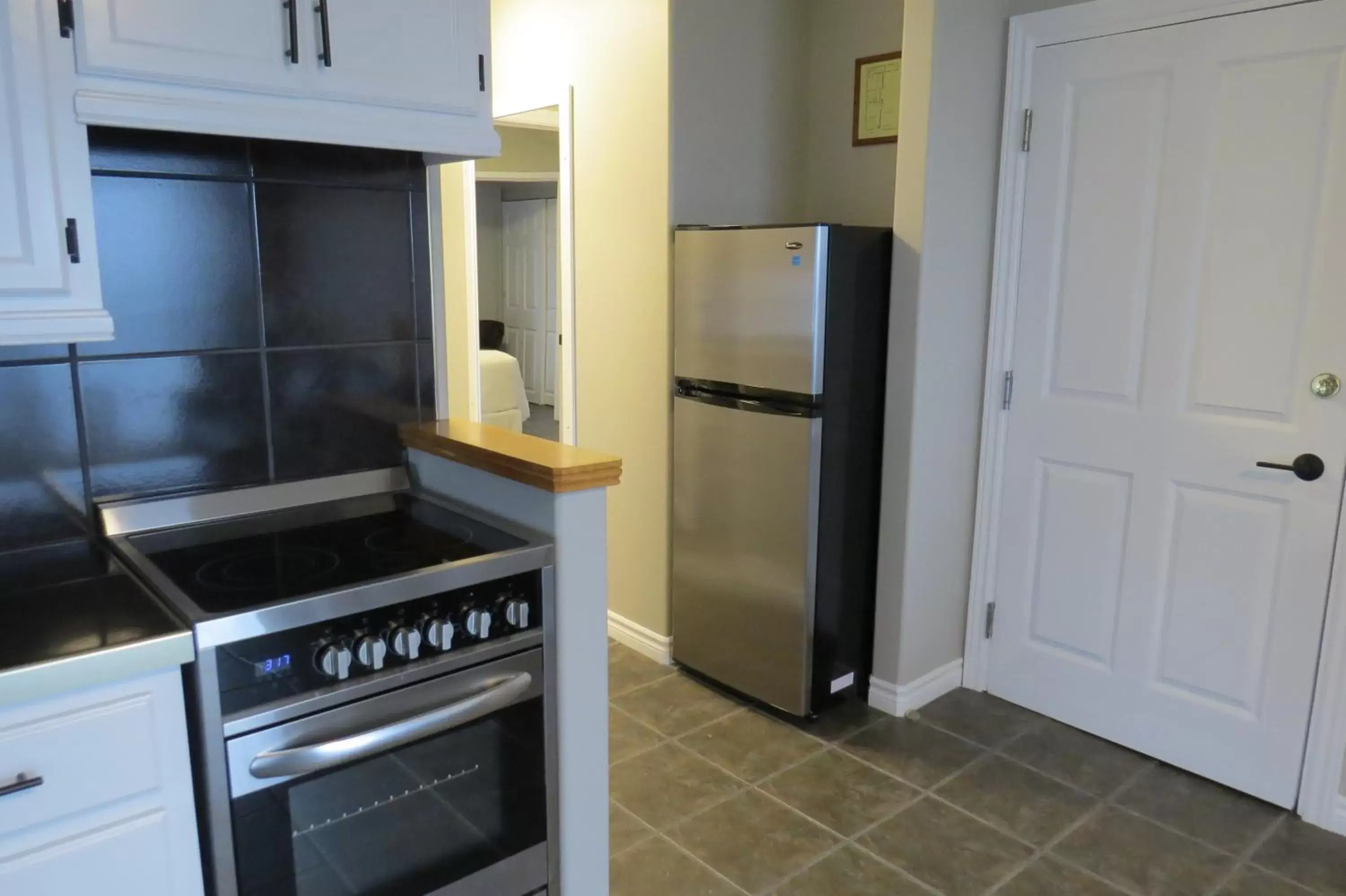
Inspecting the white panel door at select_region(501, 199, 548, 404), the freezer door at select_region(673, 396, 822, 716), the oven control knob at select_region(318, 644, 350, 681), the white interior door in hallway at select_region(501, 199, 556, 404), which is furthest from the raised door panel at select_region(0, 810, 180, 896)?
the white panel door at select_region(501, 199, 548, 404)

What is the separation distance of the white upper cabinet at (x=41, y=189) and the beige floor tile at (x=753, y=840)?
178 centimetres

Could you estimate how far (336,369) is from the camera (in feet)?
6.63

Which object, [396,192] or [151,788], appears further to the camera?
[396,192]

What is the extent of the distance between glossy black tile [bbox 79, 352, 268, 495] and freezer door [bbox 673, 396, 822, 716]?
1.46 meters

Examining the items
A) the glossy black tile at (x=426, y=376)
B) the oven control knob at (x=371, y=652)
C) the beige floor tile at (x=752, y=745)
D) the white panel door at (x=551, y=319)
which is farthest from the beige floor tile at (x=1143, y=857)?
the white panel door at (x=551, y=319)

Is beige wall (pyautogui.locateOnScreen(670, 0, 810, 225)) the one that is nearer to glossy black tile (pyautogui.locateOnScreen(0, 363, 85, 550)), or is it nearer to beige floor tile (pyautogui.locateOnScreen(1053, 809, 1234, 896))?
glossy black tile (pyautogui.locateOnScreen(0, 363, 85, 550))

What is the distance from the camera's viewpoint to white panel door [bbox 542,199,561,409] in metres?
8.02

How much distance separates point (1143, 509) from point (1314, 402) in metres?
0.53

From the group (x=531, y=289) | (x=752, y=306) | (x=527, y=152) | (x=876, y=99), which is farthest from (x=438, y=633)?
(x=531, y=289)

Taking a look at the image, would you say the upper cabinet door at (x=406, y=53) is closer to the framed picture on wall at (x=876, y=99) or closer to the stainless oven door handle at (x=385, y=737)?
the stainless oven door handle at (x=385, y=737)

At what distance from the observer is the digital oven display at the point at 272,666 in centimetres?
140

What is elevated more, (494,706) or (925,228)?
(925,228)

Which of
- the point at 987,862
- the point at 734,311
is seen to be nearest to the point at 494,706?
the point at 987,862

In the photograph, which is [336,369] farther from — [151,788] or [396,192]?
[151,788]
